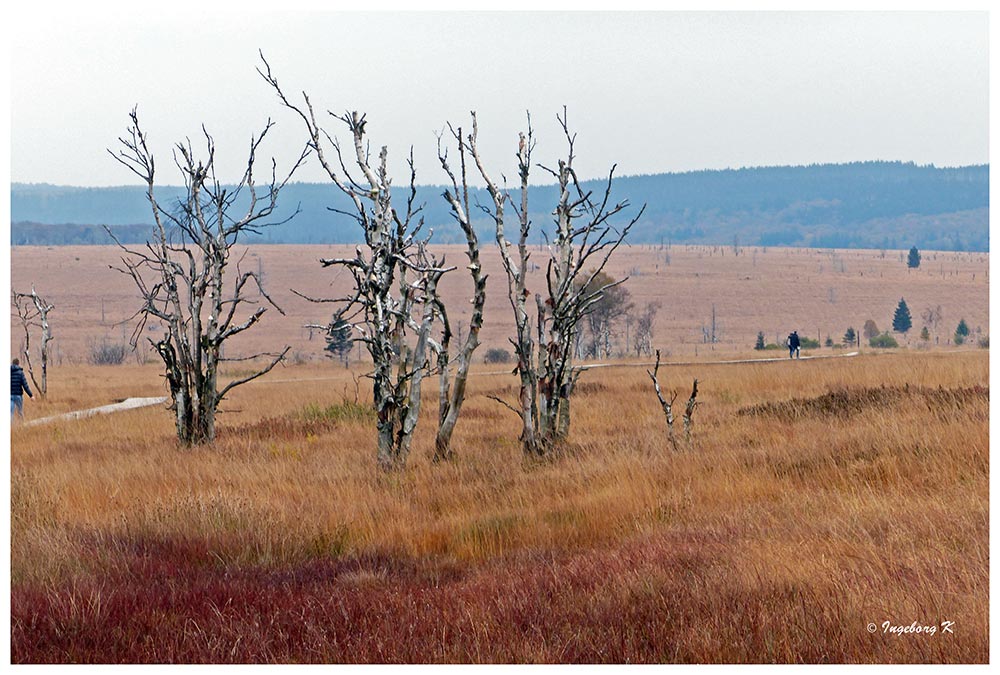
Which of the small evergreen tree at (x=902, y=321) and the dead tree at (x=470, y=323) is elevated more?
the dead tree at (x=470, y=323)

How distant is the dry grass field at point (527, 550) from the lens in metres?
5.11

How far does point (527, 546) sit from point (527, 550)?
0.23 meters

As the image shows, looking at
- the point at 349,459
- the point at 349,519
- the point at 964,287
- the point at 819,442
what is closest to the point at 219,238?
the point at 349,459

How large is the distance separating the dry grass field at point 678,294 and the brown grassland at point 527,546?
253 ft

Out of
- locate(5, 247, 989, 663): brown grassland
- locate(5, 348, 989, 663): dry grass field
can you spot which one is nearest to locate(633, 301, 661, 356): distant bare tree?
locate(5, 247, 989, 663): brown grassland

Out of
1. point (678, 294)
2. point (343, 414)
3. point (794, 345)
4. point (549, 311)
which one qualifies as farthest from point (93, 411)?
point (678, 294)

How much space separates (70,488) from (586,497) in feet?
17.0

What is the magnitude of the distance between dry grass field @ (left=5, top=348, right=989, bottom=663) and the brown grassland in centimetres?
2

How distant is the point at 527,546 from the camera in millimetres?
7262

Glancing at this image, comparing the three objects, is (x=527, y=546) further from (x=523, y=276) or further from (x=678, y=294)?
(x=678, y=294)

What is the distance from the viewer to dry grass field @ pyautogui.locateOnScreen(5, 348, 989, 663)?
5109mm

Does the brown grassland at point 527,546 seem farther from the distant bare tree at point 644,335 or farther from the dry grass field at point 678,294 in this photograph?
the dry grass field at point 678,294

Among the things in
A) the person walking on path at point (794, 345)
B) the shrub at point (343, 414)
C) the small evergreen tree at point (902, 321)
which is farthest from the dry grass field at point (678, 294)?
the shrub at point (343, 414)

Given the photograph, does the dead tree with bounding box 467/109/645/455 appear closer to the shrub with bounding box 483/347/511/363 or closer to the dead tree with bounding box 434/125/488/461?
the dead tree with bounding box 434/125/488/461
